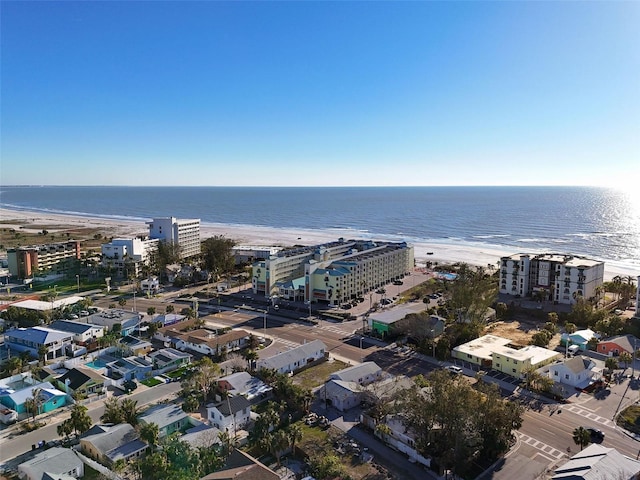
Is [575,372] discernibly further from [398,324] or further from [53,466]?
[53,466]

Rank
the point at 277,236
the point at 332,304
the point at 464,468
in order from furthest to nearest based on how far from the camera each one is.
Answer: the point at 277,236 → the point at 332,304 → the point at 464,468

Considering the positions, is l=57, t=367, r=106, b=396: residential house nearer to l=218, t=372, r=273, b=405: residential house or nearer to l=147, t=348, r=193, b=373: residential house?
l=147, t=348, r=193, b=373: residential house

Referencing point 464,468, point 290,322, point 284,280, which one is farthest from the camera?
point 284,280

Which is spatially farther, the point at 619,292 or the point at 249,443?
the point at 619,292

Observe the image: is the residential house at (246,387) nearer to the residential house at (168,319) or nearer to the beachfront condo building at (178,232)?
the residential house at (168,319)

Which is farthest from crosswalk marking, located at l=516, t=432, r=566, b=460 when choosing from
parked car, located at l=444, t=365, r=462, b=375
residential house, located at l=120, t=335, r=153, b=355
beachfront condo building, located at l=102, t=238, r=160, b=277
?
beachfront condo building, located at l=102, t=238, r=160, b=277

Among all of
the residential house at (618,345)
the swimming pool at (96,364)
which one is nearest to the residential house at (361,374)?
the swimming pool at (96,364)

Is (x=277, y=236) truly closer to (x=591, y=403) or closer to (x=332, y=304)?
(x=332, y=304)

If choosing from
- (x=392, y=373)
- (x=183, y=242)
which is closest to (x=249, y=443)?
(x=392, y=373)
